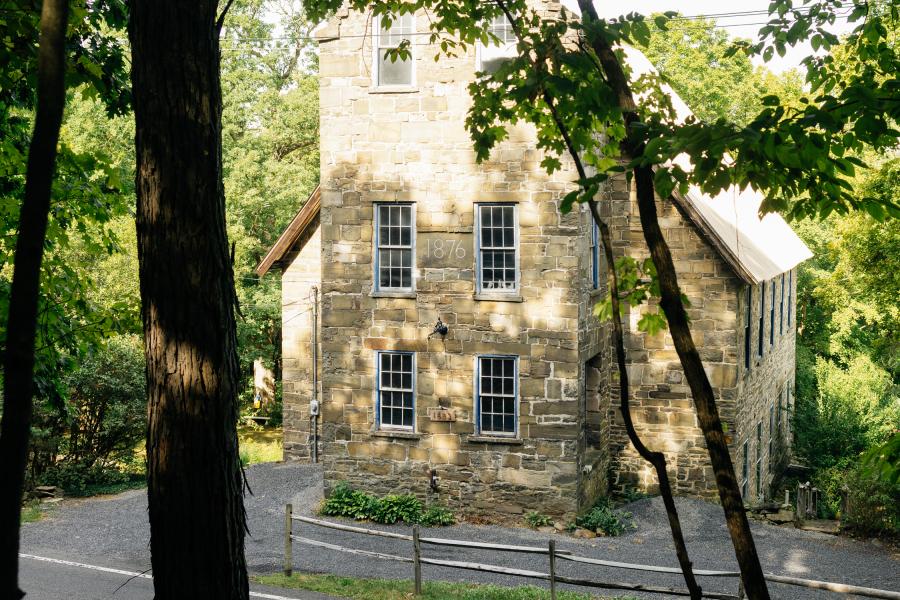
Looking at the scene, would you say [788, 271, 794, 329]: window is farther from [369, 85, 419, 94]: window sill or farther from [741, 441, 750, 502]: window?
[369, 85, 419, 94]: window sill

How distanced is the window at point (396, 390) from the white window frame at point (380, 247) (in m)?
1.38

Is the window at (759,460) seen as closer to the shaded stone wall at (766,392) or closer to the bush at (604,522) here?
the shaded stone wall at (766,392)

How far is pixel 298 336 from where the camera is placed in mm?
24156

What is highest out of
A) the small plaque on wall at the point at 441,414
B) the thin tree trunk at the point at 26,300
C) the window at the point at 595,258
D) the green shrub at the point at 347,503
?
the window at the point at 595,258

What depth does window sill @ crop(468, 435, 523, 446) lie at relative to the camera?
59.7ft

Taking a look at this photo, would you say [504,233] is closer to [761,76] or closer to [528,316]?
[528,316]

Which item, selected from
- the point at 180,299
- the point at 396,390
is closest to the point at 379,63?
the point at 396,390

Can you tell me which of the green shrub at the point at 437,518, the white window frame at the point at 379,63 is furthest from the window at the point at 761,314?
the white window frame at the point at 379,63

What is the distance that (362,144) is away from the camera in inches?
734

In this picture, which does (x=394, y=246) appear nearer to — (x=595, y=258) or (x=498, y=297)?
(x=498, y=297)

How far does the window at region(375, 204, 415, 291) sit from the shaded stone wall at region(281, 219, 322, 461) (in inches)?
208

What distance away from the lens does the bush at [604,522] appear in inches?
703

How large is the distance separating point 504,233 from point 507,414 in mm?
3703

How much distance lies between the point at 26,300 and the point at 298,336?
833 inches
